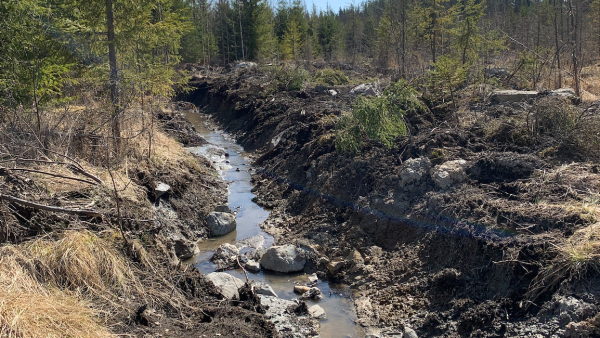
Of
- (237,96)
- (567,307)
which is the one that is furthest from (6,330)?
(237,96)

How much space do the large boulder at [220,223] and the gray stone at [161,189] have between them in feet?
3.55

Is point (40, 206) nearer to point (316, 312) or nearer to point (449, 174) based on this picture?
point (316, 312)

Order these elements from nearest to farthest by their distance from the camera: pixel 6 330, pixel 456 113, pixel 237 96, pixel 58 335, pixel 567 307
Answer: pixel 6 330, pixel 58 335, pixel 567 307, pixel 456 113, pixel 237 96

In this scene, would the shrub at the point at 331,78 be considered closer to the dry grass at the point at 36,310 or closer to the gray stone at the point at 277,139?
the gray stone at the point at 277,139

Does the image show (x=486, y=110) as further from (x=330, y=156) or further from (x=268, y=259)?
(x=268, y=259)

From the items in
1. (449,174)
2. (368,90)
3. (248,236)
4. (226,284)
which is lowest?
(248,236)

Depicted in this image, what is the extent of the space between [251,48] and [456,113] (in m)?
31.0

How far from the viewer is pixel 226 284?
6418 millimetres

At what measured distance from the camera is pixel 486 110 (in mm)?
10594

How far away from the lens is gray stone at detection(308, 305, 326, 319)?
19.9 ft

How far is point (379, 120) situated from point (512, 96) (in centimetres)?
404

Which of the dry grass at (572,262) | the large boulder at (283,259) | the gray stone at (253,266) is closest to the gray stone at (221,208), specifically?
the gray stone at (253,266)

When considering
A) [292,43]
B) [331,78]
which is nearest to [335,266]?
[331,78]

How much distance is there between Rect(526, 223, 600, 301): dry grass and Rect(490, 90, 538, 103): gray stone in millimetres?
6222
